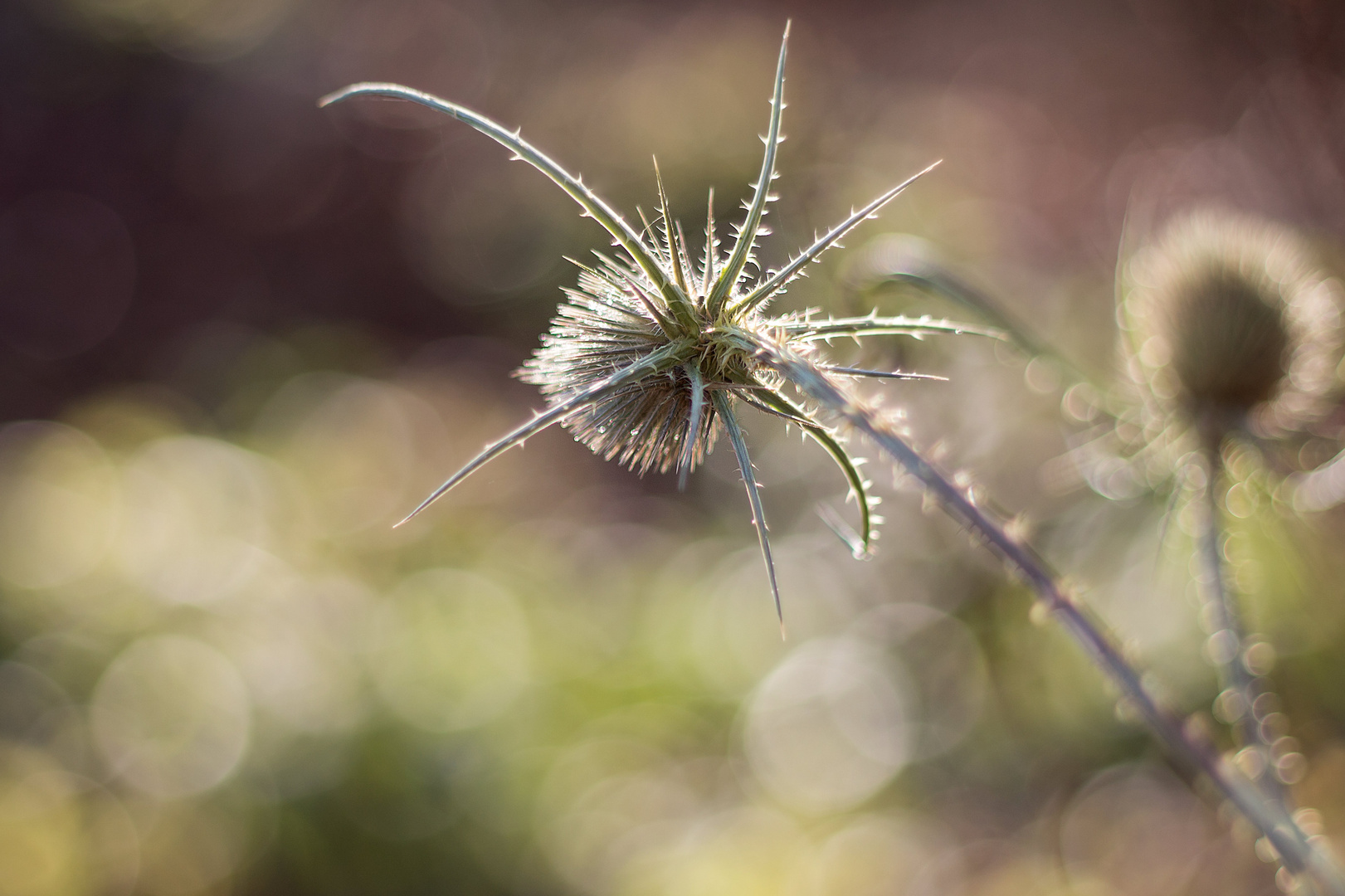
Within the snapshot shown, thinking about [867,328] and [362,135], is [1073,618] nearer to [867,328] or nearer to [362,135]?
[867,328]

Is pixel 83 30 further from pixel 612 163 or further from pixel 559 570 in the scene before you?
pixel 559 570

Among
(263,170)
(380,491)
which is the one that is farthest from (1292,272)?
(263,170)

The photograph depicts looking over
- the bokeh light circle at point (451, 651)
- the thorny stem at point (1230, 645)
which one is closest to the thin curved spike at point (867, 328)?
the thorny stem at point (1230, 645)

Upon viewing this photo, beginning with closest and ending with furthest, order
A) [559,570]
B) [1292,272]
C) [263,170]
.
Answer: [1292,272]
[559,570]
[263,170]

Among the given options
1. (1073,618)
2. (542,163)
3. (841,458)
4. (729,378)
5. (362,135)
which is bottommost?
(1073,618)

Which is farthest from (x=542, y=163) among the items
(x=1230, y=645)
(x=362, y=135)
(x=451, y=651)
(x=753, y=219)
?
(x=362, y=135)

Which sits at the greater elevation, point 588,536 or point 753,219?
point 588,536

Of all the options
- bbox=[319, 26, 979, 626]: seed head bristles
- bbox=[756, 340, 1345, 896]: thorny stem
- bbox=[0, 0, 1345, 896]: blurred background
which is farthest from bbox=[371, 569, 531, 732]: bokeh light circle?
bbox=[756, 340, 1345, 896]: thorny stem
